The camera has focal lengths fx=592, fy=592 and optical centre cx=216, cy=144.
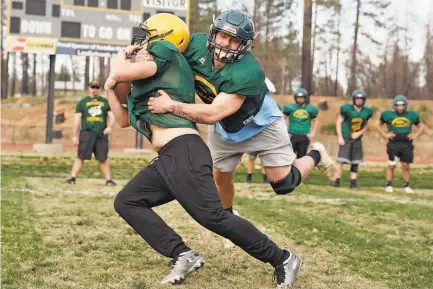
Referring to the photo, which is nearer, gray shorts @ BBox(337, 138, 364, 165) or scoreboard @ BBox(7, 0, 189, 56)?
gray shorts @ BBox(337, 138, 364, 165)

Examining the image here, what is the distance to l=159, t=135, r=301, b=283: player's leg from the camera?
366 cm

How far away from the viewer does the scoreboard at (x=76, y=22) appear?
62.0 feet

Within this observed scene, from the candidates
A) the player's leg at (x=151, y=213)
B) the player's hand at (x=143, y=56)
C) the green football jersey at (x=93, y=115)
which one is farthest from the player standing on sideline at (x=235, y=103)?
the green football jersey at (x=93, y=115)

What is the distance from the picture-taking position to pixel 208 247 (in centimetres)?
A: 504

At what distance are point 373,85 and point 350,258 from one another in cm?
5335

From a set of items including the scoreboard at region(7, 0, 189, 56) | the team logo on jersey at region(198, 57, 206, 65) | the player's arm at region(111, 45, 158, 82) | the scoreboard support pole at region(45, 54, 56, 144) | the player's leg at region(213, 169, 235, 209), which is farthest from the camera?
the scoreboard support pole at region(45, 54, 56, 144)

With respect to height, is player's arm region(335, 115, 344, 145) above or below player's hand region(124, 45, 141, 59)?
below

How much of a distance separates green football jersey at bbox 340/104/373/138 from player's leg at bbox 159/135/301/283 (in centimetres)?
818

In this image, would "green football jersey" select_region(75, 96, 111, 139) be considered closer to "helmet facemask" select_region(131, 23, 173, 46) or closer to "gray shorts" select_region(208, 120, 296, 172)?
"gray shorts" select_region(208, 120, 296, 172)

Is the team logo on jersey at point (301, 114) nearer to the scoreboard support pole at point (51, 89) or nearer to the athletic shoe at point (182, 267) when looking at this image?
the athletic shoe at point (182, 267)

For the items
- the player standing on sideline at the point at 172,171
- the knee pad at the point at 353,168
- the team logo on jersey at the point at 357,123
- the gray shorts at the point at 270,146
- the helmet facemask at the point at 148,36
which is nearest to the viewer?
the player standing on sideline at the point at 172,171

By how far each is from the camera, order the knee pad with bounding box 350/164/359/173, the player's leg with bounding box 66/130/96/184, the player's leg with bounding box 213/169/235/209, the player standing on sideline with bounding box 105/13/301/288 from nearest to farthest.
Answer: the player standing on sideline with bounding box 105/13/301/288 < the player's leg with bounding box 213/169/235/209 < the player's leg with bounding box 66/130/96/184 < the knee pad with bounding box 350/164/359/173

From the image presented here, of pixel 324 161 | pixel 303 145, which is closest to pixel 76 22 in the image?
pixel 303 145

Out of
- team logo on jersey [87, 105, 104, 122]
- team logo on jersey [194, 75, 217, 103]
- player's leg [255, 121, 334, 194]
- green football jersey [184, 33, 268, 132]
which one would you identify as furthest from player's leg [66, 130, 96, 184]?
team logo on jersey [194, 75, 217, 103]
